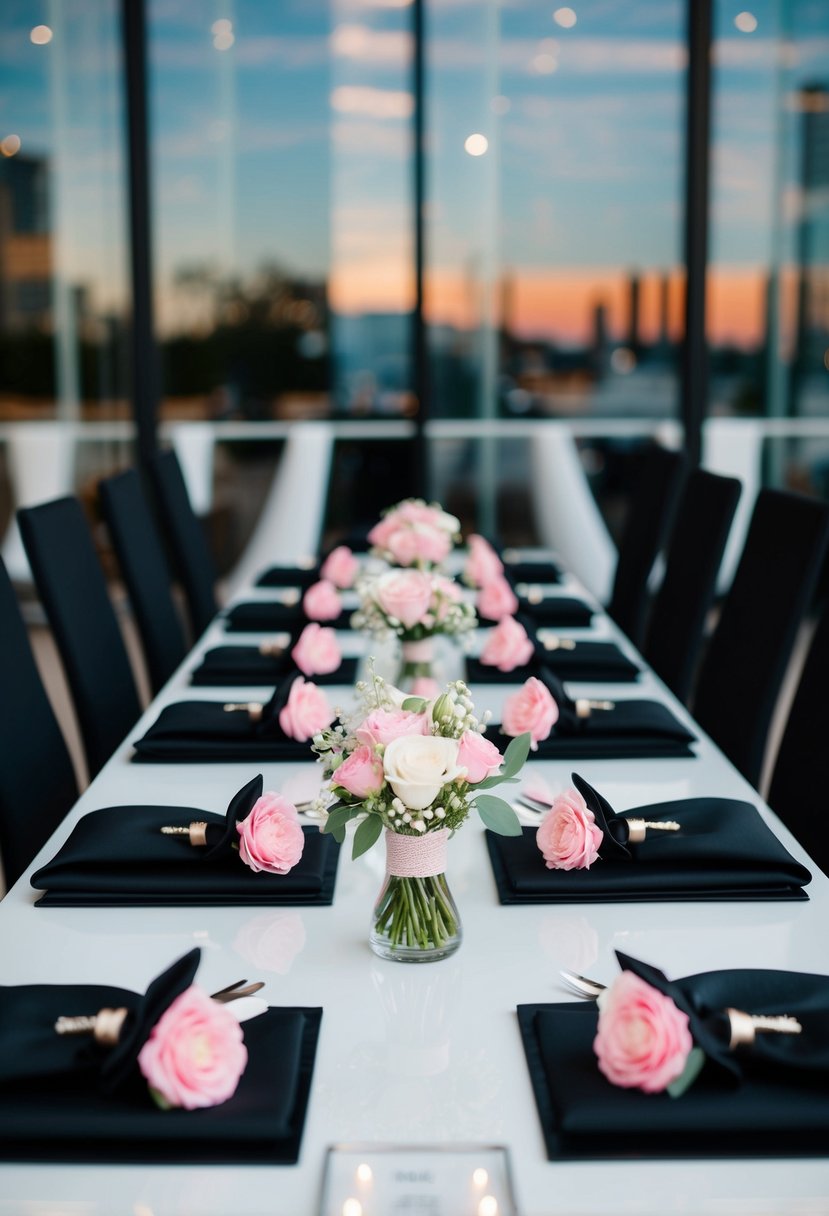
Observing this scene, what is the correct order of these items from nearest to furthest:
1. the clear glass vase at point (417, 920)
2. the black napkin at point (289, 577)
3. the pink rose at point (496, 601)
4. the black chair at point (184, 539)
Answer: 1. the clear glass vase at point (417, 920)
2. the pink rose at point (496, 601)
3. the black chair at point (184, 539)
4. the black napkin at point (289, 577)

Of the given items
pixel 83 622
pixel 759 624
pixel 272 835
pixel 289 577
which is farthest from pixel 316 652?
pixel 289 577

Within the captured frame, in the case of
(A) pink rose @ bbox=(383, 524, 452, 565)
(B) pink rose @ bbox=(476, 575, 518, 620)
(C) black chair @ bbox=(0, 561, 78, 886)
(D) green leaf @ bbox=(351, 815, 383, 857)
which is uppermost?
(A) pink rose @ bbox=(383, 524, 452, 565)

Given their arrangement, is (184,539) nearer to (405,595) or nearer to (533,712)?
(405,595)

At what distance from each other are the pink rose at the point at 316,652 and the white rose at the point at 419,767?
1204mm

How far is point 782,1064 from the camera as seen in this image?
47.1 inches

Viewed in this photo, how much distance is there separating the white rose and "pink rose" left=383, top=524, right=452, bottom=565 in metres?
1.39

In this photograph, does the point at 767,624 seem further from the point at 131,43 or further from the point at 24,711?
the point at 131,43

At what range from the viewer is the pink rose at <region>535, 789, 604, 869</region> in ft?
5.37

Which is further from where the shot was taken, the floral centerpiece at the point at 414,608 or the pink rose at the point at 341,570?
the pink rose at the point at 341,570

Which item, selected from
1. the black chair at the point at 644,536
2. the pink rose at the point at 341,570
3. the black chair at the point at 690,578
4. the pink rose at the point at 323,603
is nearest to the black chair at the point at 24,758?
the pink rose at the point at 323,603

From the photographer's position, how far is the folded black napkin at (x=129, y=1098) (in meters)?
1.13

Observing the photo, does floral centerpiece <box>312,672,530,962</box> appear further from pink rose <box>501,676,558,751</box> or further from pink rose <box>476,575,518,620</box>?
pink rose <box>476,575,518,620</box>

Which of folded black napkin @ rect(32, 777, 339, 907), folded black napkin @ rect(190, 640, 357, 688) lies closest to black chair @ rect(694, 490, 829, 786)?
folded black napkin @ rect(190, 640, 357, 688)

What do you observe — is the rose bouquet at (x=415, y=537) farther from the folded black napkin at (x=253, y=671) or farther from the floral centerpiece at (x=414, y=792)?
the floral centerpiece at (x=414, y=792)
